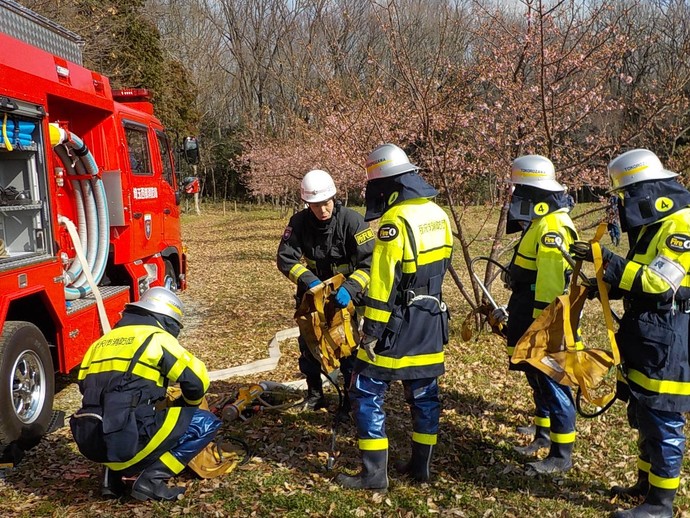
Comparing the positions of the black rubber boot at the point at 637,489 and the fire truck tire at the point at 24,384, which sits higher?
the fire truck tire at the point at 24,384

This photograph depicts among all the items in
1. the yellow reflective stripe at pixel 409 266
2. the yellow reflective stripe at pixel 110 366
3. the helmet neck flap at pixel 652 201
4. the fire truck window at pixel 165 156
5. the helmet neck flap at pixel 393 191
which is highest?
the fire truck window at pixel 165 156

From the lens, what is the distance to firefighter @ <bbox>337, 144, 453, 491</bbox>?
153 inches

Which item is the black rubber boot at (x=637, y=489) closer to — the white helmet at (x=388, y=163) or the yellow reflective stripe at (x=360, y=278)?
the yellow reflective stripe at (x=360, y=278)

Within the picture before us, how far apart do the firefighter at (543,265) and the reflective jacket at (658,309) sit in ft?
2.08

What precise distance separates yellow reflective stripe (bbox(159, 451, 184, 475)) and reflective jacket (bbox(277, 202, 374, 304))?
5.61 feet

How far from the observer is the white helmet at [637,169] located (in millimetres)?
3385

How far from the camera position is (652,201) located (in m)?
3.37

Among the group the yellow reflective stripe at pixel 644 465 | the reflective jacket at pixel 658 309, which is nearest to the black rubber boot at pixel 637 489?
the yellow reflective stripe at pixel 644 465

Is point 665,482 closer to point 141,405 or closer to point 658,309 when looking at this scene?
point 658,309

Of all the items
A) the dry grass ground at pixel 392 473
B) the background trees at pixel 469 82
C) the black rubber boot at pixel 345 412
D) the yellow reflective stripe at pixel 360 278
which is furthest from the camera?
the background trees at pixel 469 82

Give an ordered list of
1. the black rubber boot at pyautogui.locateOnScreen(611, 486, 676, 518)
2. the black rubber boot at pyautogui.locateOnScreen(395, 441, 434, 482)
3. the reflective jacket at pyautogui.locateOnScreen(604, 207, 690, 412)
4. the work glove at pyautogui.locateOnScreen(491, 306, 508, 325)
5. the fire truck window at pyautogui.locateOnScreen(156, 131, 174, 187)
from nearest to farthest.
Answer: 1. the reflective jacket at pyautogui.locateOnScreen(604, 207, 690, 412)
2. the black rubber boot at pyautogui.locateOnScreen(611, 486, 676, 518)
3. the black rubber boot at pyautogui.locateOnScreen(395, 441, 434, 482)
4. the work glove at pyautogui.locateOnScreen(491, 306, 508, 325)
5. the fire truck window at pyautogui.locateOnScreen(156, 131, 174, 187)

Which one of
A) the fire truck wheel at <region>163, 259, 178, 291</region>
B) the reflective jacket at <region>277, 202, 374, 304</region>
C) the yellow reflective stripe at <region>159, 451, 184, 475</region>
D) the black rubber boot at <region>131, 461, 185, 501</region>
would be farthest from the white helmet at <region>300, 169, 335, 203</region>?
the fire truck wheel at <region>163, 259, 178, 291</region>

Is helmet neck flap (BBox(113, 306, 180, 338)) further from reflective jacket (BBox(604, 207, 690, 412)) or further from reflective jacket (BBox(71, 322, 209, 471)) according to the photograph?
reflective jacket (BBox(604, 207, 690, 412))

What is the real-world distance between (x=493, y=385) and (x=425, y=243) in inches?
121
